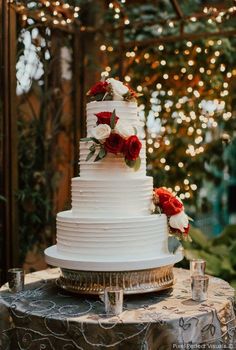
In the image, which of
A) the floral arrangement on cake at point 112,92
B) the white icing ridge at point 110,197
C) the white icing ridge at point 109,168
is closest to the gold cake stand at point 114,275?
the white icing ridge at point 110,197

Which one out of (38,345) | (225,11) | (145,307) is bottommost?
(38,345)

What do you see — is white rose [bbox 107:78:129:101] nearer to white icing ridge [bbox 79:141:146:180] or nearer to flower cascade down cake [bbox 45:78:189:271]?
flower cascade down cake [bbox 45:78:189:271]

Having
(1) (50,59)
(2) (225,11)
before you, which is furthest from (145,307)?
(2) (225,11)

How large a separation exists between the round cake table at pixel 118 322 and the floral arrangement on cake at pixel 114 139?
2.23 feet

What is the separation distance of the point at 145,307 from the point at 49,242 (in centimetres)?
211

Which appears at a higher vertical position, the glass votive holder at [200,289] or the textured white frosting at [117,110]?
the textured white frosting at [117,110]

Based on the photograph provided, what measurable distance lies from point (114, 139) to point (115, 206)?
1.05 feet

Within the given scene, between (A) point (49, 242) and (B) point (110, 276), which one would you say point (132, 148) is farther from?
(A) point (49, 242)

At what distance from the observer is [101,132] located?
2.37 meters

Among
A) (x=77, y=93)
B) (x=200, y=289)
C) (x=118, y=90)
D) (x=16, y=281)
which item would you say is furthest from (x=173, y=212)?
(x=77, y=93)

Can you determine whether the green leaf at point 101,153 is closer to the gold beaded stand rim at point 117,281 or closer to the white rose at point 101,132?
the white rose at point 101,132

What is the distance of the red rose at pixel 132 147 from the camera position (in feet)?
7.79

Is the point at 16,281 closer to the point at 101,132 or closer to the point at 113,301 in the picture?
the point at 113,301

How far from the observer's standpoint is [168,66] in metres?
4.77
